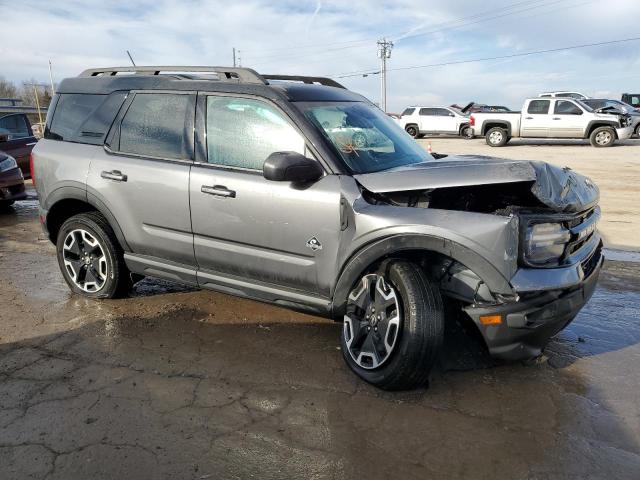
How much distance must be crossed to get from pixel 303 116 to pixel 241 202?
0.71 meters

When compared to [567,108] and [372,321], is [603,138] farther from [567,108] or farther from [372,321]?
[372,321]

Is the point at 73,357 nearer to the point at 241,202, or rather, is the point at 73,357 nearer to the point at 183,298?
the point at 183,298

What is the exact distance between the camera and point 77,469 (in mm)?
2508

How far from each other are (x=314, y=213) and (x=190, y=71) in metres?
1.82

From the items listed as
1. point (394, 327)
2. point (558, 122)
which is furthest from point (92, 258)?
point (558, 122)

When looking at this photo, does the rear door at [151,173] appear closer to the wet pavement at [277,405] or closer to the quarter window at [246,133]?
the quarter window at [246,133]

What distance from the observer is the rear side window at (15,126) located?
36.8 feet

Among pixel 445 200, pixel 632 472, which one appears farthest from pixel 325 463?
pixel 445 200

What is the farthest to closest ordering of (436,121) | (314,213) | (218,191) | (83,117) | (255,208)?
(436,121) → (83,117) → (218,191) → (255,208) → (314,213)

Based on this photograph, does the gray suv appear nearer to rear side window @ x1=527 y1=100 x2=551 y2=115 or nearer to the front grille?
the front grille

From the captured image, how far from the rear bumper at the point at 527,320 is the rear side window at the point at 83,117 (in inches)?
130

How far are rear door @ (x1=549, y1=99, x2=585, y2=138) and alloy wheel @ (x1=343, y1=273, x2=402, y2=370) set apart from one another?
2106 centimetres

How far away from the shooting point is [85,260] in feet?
15.3

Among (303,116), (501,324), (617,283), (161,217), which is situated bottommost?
(617,283)
